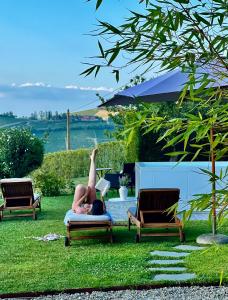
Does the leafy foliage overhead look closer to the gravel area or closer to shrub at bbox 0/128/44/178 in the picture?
the gravel area

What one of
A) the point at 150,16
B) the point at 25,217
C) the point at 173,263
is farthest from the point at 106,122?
the point at 150,16

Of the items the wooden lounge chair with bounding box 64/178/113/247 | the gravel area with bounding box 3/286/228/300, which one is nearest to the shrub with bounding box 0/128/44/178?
the wooden lounge chair with bounding box 64/178/113/247

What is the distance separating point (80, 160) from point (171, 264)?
36.8ft

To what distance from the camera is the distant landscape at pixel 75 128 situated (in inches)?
664

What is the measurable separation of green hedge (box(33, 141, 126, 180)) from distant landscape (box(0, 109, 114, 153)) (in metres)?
0.38

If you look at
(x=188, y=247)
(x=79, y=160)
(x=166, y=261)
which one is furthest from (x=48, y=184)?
(x=166, y=261)

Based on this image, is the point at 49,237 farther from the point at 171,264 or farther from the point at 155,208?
the point at 171,264

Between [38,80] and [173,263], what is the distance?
483 inches

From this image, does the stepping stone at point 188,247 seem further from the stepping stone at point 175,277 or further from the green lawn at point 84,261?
the stepping stone at point 175,277

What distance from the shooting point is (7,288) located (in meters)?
5.16

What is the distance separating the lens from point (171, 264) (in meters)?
5.96

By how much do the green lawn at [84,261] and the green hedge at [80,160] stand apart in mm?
8121

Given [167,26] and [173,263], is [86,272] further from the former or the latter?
[167,26]

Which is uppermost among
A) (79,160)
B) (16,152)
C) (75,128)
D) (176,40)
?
(176,40)
